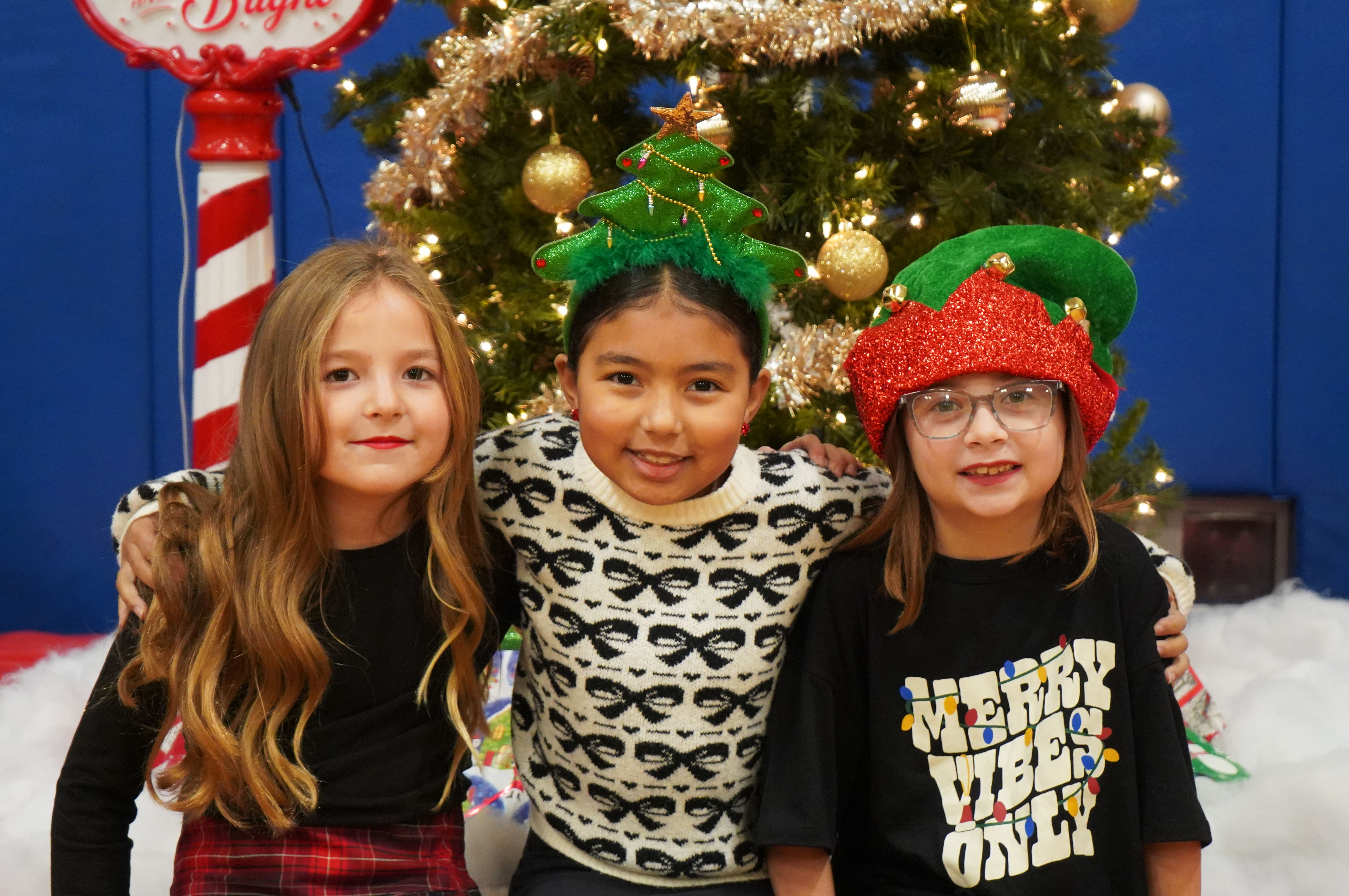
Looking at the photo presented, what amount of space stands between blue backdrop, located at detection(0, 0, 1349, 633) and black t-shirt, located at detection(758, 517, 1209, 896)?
186 cm

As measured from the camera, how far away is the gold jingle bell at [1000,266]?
1.25 metres

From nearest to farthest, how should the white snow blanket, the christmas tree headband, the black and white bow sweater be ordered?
the christmas tree headband < the black and white bow sweater < the white snow blanket

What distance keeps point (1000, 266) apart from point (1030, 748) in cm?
51

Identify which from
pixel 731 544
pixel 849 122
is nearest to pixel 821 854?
pixel 731 544

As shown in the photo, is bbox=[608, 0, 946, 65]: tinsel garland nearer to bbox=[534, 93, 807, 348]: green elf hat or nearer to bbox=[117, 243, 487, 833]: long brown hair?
bbox=[534, 93, 807, 348]: green elf hat

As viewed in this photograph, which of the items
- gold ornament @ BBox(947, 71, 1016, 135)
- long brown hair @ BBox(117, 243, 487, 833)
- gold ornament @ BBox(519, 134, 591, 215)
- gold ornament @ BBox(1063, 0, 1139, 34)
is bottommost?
long brown hair @ BBox(117, 243, 487, 833)

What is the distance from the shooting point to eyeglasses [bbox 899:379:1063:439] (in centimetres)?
124

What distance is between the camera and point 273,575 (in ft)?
4.25

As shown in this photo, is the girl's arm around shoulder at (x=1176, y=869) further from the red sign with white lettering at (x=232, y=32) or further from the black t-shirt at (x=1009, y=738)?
the red sign with white lettering at (x=232, y=32)

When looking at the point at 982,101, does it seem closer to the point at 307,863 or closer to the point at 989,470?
the point at 989,470

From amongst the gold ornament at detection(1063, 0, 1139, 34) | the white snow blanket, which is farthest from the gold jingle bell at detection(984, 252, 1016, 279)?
the gold ornament at detection(1063, 0, 1139, 34)

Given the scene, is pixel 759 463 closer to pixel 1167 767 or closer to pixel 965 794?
pixel 965 794

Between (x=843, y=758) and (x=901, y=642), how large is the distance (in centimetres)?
15

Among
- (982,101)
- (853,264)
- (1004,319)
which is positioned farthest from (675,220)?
(982,101)
